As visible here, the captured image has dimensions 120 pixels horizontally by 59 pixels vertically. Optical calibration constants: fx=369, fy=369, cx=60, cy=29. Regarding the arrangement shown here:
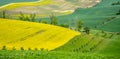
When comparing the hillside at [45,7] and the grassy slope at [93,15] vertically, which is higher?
the hillside at [45,7]

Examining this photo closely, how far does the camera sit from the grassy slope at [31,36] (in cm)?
7853

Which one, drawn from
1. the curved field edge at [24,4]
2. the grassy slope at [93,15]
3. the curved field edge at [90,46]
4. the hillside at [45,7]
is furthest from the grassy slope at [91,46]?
the curved field edge at [24,4]

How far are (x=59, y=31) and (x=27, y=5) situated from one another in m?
83.0

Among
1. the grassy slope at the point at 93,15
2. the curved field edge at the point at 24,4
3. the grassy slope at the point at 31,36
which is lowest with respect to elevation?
the grassy slope at the point at 93,15

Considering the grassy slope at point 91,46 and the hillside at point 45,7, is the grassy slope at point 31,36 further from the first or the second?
the hillside at point 45,7

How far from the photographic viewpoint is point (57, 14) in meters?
173

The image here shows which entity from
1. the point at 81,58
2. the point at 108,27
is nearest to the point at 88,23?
the point at 108,27

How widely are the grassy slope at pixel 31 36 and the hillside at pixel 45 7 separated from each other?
198ft

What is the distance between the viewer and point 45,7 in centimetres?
18238

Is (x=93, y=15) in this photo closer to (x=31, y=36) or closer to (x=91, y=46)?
(x=31, y=36)

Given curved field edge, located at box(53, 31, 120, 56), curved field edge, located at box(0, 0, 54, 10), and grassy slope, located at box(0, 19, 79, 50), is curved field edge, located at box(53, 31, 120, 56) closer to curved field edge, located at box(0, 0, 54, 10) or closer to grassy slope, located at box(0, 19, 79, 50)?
grassy slope, located at box(0, 19, 79, 50)

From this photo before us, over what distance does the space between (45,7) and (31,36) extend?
93.2 metres

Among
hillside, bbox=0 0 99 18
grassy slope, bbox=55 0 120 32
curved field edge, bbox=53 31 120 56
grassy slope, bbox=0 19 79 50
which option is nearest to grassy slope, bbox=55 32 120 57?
curved field edge, bbox=53 31 120 56

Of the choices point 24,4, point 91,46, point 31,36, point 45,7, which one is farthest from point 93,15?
point 91,46
